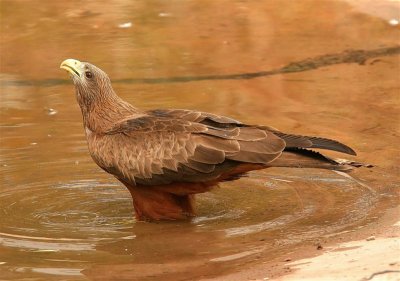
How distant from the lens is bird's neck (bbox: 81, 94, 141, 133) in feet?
29.6

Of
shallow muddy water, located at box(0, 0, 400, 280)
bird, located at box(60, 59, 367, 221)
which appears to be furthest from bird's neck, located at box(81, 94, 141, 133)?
shallow muddy water, located at box(0, 0, 400, 280)

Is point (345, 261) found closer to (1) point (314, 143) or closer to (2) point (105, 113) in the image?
(1) point (314, 143)

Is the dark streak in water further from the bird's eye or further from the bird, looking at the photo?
the bird

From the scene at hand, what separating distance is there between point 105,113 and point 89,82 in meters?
0.34

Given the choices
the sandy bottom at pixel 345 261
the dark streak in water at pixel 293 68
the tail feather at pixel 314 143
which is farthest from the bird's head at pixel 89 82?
the dark streak in water at pixel 293 68

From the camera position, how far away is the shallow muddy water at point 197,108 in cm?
777

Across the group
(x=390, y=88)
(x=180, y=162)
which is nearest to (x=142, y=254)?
(x=180, y=162)

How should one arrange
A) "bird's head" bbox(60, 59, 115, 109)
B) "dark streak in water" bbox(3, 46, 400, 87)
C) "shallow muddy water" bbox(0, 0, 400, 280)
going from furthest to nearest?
"dark streak in water" bbox(3, 46, 400, 87), "bird's head" bbox(60, 59, 115, 109), "shallow muddy water" bbox(0, 0, 400, 280)

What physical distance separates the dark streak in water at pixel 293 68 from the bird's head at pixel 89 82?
3313mm

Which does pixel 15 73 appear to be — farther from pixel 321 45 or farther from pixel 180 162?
pixel 180 162

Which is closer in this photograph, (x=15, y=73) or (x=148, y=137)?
(x=148, y=137)

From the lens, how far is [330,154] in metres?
9.93

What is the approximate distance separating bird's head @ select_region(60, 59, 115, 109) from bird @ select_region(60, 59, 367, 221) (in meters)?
0.17

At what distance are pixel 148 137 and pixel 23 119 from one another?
120 inches
